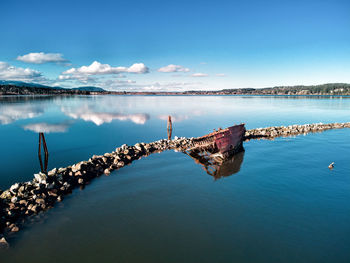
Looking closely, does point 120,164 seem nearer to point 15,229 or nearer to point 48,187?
point 48,187

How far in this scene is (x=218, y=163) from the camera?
60.7ft

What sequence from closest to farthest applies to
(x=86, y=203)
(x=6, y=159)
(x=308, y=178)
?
(x=86, y=203) < (x=308, y=178) < (x=6, y=159)

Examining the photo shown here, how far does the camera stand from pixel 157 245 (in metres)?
8.20

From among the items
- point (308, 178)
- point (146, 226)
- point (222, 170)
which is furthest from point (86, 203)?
point (308, 178)

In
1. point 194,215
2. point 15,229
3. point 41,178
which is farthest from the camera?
point 41,178

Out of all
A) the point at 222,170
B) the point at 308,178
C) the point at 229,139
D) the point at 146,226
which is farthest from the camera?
the point at 229,139

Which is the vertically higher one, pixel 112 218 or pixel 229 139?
pixel 229 139

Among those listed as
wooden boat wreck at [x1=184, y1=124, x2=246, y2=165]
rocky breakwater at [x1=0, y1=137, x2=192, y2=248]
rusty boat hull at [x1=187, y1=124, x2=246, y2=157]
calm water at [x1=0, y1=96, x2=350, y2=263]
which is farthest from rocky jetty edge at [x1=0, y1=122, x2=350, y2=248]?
rusty boat hull at [x1=187, y1=124, x2=246, y2=157]

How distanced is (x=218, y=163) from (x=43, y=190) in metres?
13.2

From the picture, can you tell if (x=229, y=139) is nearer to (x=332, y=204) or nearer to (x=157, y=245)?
(x=332, y=204)

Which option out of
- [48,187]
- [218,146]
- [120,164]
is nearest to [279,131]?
[218,146]

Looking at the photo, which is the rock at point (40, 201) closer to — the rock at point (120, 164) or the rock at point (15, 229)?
the rock at point (15, 229)

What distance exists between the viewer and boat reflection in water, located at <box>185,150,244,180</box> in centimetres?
1616

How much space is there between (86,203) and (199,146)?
1255 cm
